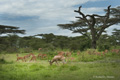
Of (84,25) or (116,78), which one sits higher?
(84,25)

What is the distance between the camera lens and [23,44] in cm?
2492

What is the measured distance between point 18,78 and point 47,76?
2.57 ft

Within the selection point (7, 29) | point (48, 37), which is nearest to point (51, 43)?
point (48, 37)

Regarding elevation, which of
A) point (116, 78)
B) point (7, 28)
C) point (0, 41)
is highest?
point (7, 28)

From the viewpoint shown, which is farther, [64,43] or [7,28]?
[64,43]

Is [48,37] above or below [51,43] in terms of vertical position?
above

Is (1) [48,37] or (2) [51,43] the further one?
(1) [48,37]

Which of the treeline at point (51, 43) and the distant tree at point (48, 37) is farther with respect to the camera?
the distant tree at point (48, 37)

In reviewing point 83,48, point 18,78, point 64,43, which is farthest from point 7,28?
point 18,78

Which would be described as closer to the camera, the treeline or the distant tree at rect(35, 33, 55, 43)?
the treeline

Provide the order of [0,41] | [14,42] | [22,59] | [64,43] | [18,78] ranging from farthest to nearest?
1. [14,42]
2. [64,43]
3. [0,41]
4. [22,59]
5. [18,78]

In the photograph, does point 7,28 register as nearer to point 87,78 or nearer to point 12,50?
point 12,50

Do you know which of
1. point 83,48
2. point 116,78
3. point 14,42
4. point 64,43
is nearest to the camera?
point 116,78

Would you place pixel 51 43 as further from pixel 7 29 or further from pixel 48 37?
pixel 7 29
